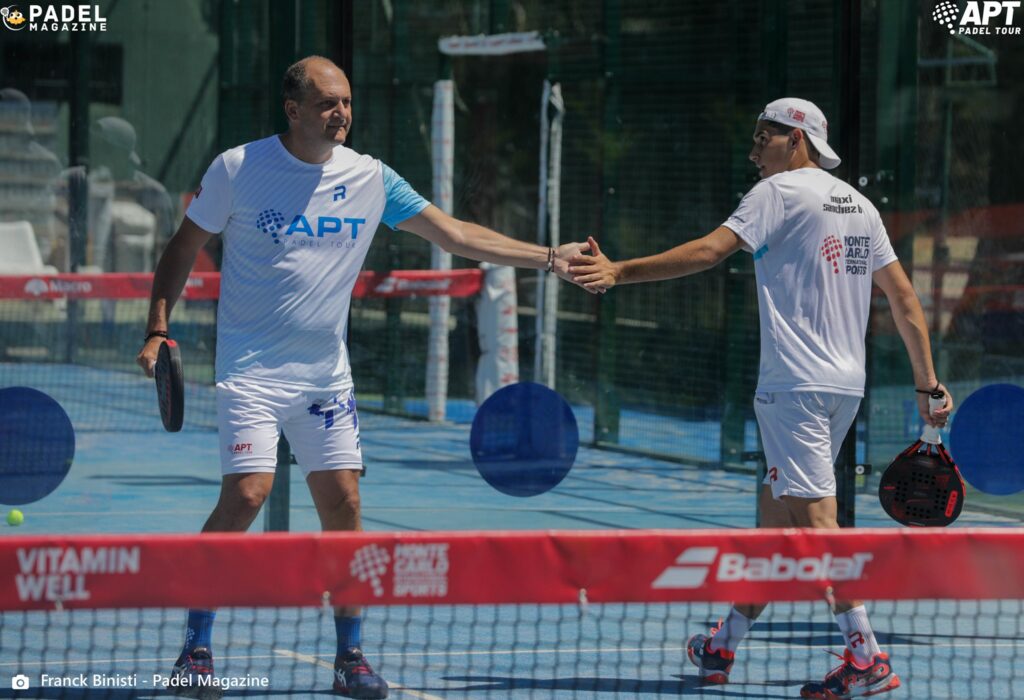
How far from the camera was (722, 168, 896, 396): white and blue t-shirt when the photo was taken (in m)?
5.29

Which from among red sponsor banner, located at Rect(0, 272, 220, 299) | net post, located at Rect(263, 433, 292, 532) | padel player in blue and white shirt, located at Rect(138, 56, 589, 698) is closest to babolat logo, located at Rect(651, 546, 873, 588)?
padel player in blue and white shirt, located at Rect(138, 56, 589, 698)

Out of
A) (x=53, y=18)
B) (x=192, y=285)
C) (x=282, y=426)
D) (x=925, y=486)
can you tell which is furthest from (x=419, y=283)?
(x=925, y=486)

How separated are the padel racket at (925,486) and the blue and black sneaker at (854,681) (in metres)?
0.69

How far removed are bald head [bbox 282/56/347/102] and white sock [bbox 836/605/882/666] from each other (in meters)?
2.41

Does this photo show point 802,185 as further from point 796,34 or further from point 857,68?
point 796,34

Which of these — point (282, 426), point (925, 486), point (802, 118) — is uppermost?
point (802, 118)

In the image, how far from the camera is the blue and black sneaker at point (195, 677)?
5.02 metres

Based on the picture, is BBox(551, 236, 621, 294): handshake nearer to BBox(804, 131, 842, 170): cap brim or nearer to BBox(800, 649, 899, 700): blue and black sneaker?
BBox(804, 131, 842, 170): cap brim

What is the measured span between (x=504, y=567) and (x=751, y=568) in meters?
0.56

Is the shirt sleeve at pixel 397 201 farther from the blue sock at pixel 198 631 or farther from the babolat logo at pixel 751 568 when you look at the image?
the babolat logo at pixel 751 568

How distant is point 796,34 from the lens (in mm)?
9414

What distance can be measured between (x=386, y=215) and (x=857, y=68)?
7.97 feet

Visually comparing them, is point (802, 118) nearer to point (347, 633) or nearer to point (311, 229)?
point (311, 229)

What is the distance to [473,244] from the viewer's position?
18.1ft
